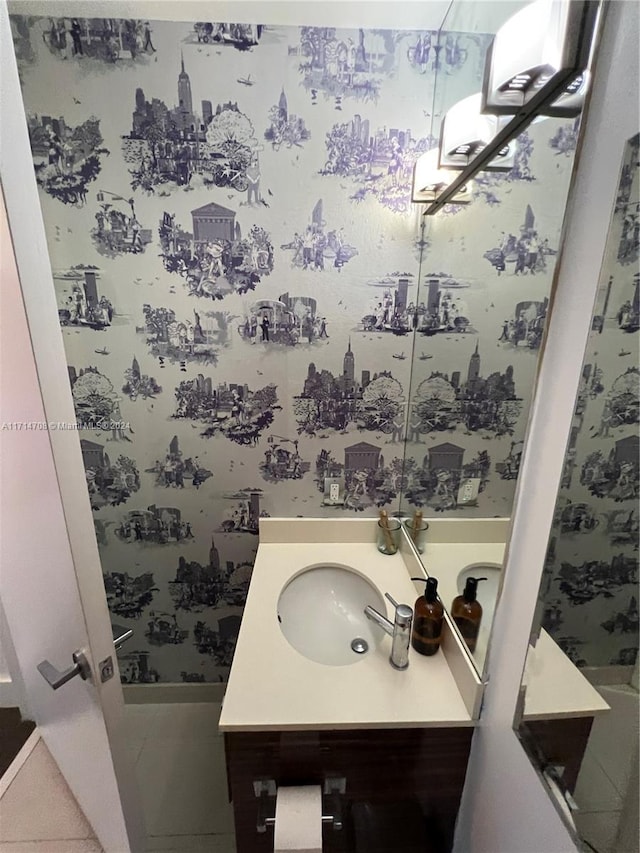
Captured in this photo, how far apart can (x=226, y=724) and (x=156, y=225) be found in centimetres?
139

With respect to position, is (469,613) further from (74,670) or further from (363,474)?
(74,670)

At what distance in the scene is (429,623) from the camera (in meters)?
0.99

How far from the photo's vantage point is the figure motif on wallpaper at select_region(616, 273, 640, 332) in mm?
448

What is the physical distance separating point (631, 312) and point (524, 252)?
0.35 metres

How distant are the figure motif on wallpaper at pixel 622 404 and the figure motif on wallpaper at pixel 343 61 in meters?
1.15

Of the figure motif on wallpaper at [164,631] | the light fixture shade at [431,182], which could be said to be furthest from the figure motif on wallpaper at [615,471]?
the figure motif on wallpaper at [164,631]

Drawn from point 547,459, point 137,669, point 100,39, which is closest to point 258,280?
point 100,39

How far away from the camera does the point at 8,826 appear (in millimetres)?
1012

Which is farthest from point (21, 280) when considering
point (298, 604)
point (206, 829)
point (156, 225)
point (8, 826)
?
point (206, 829)

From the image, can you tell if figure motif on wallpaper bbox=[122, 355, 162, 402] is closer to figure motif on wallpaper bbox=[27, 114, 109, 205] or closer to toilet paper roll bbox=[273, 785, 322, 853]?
figure motif on wallpaper bbox=[27, 114, 109, 205]

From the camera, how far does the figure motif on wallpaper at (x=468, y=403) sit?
2.69 feet

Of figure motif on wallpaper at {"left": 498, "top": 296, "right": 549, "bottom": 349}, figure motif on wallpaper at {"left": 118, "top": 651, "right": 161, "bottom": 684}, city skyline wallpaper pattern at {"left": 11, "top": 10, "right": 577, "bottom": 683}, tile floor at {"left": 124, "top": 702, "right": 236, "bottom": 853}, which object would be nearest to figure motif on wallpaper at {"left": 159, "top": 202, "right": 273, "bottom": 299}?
city skyline wallpaper pattern at {"left": 11, "top": 10, "right": 577, "bottom": 683}

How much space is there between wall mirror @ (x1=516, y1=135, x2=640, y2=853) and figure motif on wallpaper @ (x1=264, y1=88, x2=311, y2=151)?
98cm

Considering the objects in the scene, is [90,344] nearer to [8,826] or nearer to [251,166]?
[251,166]
